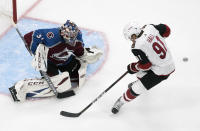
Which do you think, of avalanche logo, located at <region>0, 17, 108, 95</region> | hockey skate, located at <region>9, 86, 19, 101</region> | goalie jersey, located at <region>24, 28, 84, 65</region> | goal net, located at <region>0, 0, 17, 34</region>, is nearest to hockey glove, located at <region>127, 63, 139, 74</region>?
goalie jersey, located at <region>24, 28, 84, 65</region>

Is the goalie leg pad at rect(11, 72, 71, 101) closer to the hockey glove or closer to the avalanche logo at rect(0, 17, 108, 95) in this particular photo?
the avalanche logo at rect(0, 17, 108, 95)

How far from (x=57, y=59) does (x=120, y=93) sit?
770 mm

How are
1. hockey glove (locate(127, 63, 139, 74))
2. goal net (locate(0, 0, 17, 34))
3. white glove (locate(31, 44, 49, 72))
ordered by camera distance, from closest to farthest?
hockey glove (locate(127, 63, 139, 74)), white glove (locate(31, 44, 49, 72)), goal net (locate(0, 0, 17, 34))

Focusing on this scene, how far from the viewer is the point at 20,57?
4.18 meters

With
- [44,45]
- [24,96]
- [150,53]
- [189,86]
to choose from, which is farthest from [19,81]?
[189,86]

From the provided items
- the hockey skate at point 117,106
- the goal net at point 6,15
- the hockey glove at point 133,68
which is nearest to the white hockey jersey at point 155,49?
the hockey glove at point 133,68

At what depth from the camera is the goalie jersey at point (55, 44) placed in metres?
3.45

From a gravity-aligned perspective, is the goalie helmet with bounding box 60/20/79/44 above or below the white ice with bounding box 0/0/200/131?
above

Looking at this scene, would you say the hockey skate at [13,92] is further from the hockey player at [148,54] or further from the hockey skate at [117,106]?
the hockey player at [148,54]

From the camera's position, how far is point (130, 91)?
3359 millimetres

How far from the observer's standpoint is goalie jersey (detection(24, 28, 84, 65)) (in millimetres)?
3451

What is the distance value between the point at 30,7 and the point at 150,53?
2518 millimetres

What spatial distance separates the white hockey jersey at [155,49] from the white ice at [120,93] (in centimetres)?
57

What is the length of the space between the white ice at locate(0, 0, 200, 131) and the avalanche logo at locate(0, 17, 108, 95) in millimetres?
90
